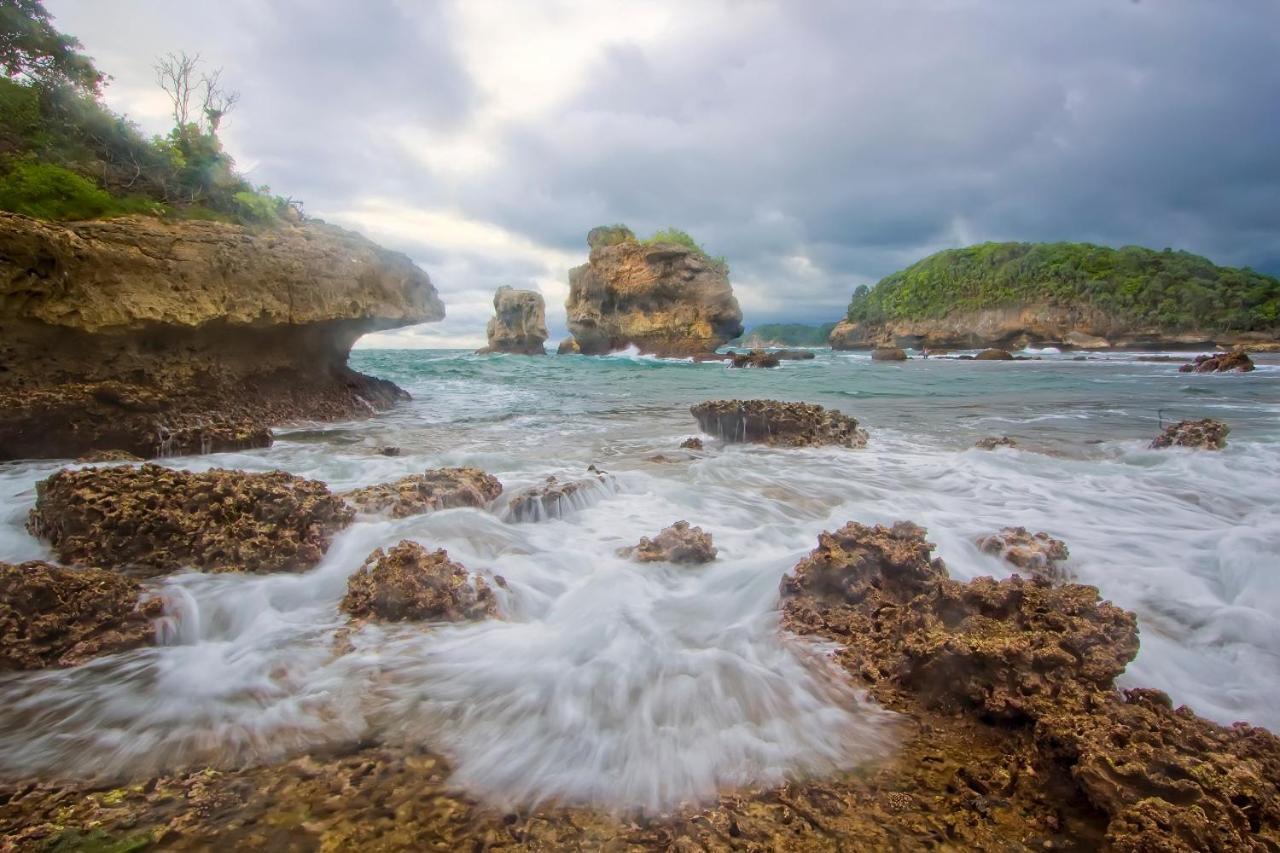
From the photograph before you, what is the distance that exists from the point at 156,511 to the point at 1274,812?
17.4 ft

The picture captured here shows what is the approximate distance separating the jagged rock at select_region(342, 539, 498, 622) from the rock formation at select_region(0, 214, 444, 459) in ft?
19.0

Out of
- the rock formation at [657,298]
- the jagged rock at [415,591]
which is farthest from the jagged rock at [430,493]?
the rock formation at [657,298]

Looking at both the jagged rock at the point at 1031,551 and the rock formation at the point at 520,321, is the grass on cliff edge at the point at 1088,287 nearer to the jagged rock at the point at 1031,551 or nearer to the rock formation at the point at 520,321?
the rock formation at the point at 520,321

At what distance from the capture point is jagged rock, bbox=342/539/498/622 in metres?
3.07

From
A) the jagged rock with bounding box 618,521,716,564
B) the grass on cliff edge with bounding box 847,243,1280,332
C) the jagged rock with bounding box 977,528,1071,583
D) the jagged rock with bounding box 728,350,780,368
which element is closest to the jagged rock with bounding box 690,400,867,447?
the jagged rock with bounding box 977,528,1071,583

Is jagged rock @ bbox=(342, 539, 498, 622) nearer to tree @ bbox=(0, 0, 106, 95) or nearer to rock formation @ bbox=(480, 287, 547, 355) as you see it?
tree @ bbox=(0, 0, 106, 95)

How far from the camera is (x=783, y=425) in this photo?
8688 millimetres

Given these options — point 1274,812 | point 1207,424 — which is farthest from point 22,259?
point 1207,424

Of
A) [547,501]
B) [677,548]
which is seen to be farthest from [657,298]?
[677,548]

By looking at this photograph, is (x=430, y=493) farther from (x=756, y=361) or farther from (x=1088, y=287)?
(x=1088, y=287)

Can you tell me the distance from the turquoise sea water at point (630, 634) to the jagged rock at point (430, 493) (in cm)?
29

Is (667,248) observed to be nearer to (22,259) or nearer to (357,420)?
(357,420)

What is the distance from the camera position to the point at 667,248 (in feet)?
188

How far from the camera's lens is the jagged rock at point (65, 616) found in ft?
8.50
